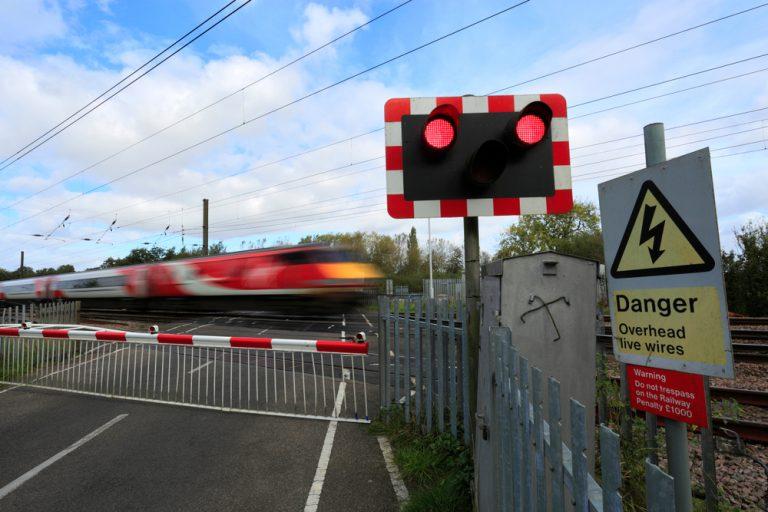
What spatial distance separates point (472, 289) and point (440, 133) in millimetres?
1265

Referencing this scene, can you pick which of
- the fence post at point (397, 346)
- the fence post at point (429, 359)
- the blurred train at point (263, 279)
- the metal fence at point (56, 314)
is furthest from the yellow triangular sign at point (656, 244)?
the metal fence at point (56, 314)

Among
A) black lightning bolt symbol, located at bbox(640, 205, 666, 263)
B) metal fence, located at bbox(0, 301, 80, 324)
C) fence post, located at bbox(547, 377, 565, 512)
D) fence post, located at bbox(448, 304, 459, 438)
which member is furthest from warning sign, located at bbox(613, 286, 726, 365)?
metal fence, located at bbox(0, 301, 80, 324)

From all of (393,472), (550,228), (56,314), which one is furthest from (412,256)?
(393,472)

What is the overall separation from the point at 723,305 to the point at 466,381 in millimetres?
2975

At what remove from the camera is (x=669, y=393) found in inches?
62.6

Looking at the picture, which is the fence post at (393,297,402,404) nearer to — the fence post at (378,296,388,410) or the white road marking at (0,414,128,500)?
the fence post at (378,296,388,410)

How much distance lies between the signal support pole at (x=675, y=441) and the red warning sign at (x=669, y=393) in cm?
7

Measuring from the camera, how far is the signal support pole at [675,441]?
161 cm

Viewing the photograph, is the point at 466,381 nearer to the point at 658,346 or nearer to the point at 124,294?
the point at 658,346

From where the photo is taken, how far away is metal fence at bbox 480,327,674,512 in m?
0.92

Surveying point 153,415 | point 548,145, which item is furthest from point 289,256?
point 548,145

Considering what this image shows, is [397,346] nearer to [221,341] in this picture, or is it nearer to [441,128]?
[221,341]

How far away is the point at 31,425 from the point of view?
5.97 meters

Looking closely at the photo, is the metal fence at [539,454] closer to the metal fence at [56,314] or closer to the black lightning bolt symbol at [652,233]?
the black lightning bolt symbol at [652,233]
